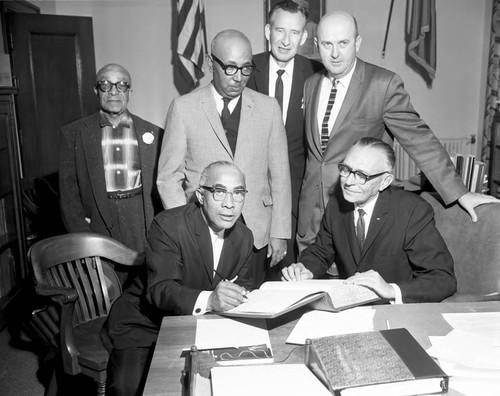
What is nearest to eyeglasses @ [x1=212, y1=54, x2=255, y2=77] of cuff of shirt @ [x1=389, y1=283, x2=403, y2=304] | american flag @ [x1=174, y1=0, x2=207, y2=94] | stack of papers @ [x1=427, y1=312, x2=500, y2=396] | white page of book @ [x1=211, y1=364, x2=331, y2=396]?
cuff of shirt @ [x1=389, y1=283, x2=403, y2=304]

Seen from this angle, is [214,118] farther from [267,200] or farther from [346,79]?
[346,79]

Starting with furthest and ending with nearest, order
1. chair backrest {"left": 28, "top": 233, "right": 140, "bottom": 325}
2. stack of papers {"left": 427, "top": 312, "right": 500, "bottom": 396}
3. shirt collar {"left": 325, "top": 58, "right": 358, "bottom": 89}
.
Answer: shirt collar {"left": 325, "top": 58, "right": 358, "bottom": 89} < chair backrest {"left": 28, "top": 233, "right": 140, "bottom": 325} < stack of papers {"left": 427, "top": 312, "right": 500, "bottom": 396}

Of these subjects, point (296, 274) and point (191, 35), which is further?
point (191, 35)

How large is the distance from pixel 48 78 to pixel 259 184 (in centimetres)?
274

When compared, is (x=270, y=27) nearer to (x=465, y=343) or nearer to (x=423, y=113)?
(x=465, y=343)

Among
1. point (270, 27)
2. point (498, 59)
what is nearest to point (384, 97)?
point (270, 27)

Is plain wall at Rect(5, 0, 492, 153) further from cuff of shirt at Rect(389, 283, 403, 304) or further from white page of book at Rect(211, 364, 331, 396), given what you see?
white page of book at Rect(211, 364, 331, 396)

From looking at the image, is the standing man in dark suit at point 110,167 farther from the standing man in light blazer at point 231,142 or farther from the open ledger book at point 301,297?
the open ledger book at point 301,297

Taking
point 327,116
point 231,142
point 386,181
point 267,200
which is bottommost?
point 267,200

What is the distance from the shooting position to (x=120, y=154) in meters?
2.95

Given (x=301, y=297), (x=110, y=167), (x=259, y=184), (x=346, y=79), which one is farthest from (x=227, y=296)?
(x=110, y=167)

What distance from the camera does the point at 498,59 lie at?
5.30 m

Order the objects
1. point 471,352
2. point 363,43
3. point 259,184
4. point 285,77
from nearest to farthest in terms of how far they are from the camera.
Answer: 1. point 471,352
2. point 259,184
3. point 285,77
4. point 363,43

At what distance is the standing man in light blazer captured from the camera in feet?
8.32
